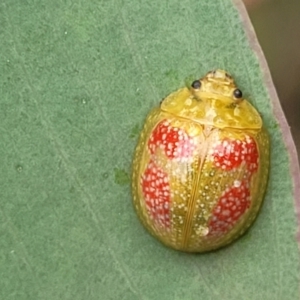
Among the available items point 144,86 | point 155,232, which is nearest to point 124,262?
point 155,232

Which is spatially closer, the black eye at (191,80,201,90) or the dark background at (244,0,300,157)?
the black eye at (191,80,201,90)

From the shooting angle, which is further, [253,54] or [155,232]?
[155,232]

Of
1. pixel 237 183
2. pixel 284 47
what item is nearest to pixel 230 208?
pixel 237 183

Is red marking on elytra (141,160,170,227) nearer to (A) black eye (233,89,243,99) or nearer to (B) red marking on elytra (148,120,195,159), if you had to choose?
(B) red marking on elytra (148,120,195,159)

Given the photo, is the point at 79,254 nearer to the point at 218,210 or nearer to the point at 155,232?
the point at 155,232

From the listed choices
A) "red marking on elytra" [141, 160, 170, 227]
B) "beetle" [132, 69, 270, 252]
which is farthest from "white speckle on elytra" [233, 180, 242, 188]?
"red marking on elytra" [141, 160, 170, 227]

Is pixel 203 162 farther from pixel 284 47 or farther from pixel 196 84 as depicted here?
pixel 284 47

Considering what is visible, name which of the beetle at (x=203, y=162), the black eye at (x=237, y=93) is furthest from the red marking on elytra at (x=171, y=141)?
the black eye at (x=237, y=93)
